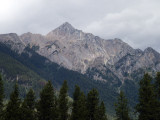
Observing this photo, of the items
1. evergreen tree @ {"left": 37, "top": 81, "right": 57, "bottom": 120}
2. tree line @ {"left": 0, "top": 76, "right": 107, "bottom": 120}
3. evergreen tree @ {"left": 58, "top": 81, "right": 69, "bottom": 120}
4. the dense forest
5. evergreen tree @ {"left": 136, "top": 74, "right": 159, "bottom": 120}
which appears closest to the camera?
evergreen tree @ {"left": 136, "top": 74, "right": 159, "bottom": 120}

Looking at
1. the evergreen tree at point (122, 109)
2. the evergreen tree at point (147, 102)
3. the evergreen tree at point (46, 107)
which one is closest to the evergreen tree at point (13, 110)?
the evergreen tree at point (46, 107)

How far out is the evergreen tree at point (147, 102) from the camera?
37.8m

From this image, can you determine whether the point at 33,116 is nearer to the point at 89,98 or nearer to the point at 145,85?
the point at 89,98

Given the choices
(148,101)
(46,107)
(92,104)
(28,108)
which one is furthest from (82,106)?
(148,101)

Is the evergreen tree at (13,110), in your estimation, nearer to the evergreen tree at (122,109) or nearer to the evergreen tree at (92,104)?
the evergreen tree at (92,104)

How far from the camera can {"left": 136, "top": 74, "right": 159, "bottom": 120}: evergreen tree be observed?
1489 inches

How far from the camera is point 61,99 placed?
57219 mm

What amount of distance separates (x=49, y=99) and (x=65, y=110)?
13321 millimetres

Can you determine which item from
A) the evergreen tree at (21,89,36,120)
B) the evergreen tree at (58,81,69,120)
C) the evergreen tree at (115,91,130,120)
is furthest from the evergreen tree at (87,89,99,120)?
the evergreen tree at (21,89,36,120)

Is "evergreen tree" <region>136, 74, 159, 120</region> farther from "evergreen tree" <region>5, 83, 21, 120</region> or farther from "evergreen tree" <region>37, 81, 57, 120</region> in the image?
"evergreen tree" <region>5, 83, 21, 120</region>

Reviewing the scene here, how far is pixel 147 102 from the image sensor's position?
38688mm

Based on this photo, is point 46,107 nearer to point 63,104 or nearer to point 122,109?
point 63,104

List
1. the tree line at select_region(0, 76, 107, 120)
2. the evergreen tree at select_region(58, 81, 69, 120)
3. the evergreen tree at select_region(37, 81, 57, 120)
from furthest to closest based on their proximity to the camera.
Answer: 1. the evergreen tree at select_region(58, 81, 69, 120)
2. the evergreen tree at select_region(37, 81, 57, 120)
3. the tree line at select_region(0, 76, 107, 120)

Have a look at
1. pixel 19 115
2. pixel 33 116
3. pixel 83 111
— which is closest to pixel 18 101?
pixel 19 115
